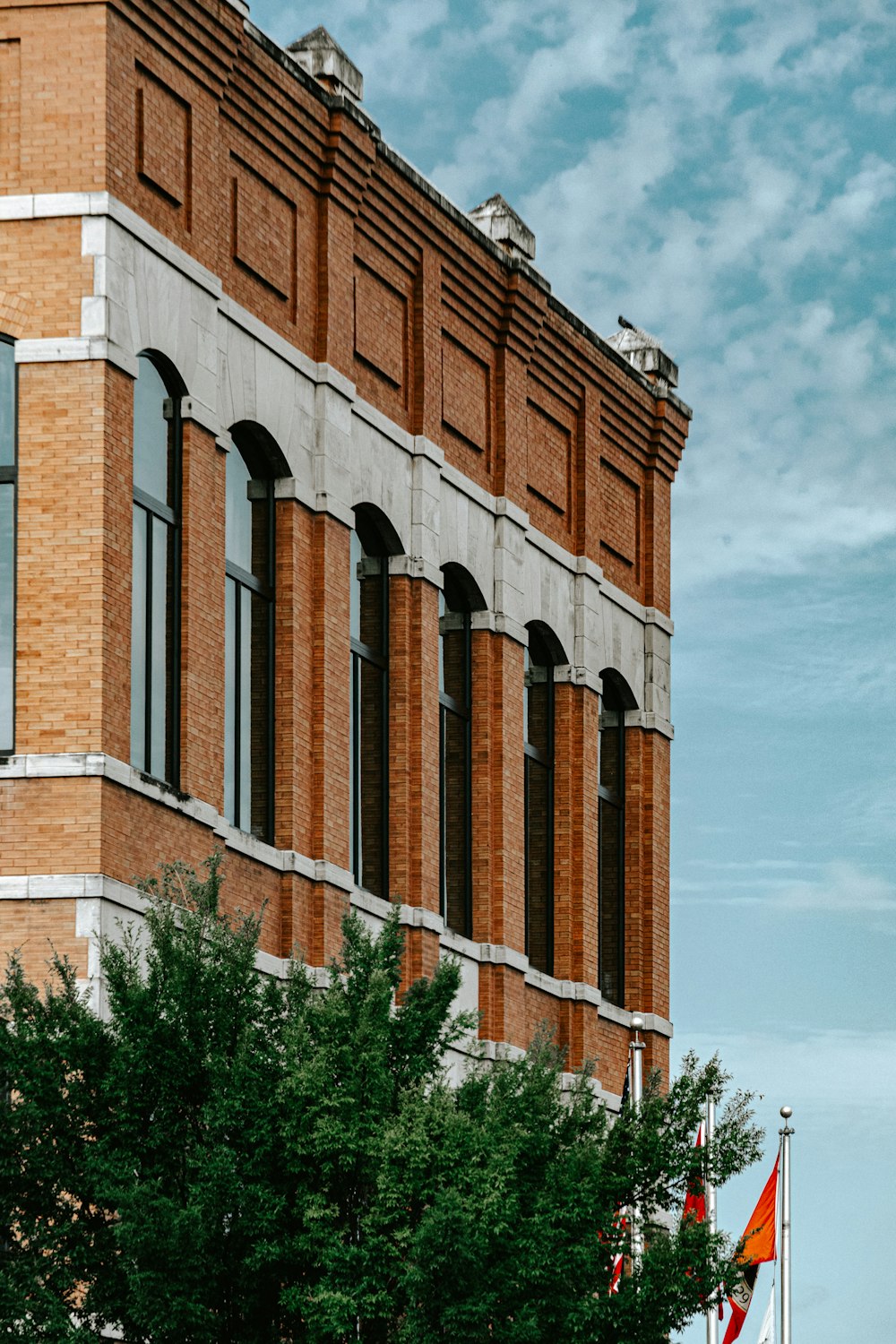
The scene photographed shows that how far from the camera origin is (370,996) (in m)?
25.0

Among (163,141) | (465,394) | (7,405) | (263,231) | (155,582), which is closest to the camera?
(7,405)

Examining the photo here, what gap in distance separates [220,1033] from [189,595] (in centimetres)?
679

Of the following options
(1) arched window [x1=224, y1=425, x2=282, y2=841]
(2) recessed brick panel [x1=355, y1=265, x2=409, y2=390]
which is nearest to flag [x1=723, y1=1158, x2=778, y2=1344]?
(1) arched window [x1=224, y1=425, x2=282, y2=841]

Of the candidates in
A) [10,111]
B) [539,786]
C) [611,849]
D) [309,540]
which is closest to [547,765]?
[539,786]

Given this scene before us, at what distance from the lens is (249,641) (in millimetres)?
32844

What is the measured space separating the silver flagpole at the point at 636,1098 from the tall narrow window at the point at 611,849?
156 cm

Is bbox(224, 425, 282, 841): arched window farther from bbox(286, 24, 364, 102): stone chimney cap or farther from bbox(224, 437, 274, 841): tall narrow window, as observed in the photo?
bbox(286, 24, 364, 102): stone chimney cap

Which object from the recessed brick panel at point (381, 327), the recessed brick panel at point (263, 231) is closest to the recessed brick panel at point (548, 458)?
the recessed brick panel at point (381, 327)

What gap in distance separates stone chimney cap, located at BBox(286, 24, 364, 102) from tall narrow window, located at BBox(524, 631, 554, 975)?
29.6 ft

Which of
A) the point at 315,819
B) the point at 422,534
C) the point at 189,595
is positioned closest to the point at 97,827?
the point at 189,595

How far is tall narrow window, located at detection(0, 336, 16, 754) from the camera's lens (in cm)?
2855

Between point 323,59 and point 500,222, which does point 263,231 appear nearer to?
point 323,59

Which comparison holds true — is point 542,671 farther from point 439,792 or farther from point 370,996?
point 370,996

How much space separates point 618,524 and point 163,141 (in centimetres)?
1456
